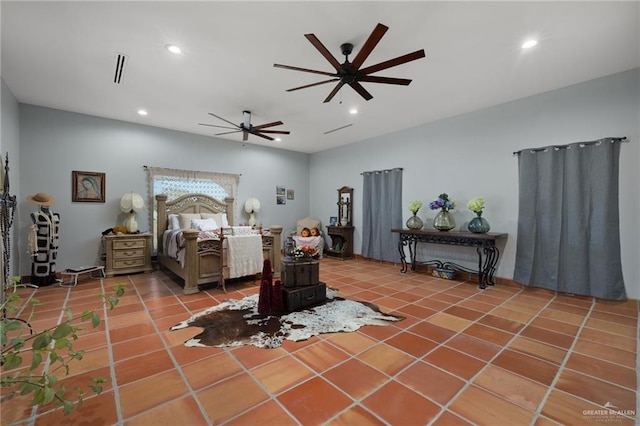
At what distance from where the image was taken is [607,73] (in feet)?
11.4

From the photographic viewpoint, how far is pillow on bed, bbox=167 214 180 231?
5.44 meters

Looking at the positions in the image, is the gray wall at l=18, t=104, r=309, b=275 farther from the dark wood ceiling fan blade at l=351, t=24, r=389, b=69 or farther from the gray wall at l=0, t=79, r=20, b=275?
the dark wood ceiling fan blade at l=351, t=24, r=389, b=69

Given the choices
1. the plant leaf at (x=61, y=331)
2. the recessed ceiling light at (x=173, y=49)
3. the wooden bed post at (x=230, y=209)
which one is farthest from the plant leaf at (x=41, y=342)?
the wooden bed post at (x=230, y=209)

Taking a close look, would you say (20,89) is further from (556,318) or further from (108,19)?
(556,318)

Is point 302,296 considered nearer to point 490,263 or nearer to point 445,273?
point 445,273

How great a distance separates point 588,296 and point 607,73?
2834 mm

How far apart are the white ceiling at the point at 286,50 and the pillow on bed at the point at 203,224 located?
6.80ft

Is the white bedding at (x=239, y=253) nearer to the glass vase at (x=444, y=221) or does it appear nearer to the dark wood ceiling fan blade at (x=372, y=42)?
the dark wood ceiling fan blade at (x=372, y=42)

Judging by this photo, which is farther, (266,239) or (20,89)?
(266,239)

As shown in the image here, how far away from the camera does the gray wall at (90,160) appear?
15.0 ft

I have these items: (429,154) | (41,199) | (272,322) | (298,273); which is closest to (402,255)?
(429,154)

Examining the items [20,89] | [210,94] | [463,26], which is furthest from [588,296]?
[20,89]

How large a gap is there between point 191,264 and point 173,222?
1939 mm

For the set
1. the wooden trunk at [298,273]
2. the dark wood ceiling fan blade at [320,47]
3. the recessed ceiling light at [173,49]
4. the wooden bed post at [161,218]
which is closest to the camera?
the dark wood ceiling fan blade at [320,47]
